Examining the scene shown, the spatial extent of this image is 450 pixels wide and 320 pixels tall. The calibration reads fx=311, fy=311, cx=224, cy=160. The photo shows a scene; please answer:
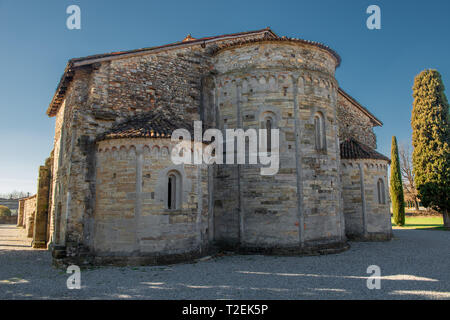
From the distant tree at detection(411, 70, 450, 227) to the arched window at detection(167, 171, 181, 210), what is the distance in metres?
20.8

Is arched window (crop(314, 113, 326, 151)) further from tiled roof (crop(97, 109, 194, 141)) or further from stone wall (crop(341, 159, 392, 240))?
tiled roof (crop(97, 109, 194, 141))

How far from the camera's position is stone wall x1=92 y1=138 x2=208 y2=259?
9.88m

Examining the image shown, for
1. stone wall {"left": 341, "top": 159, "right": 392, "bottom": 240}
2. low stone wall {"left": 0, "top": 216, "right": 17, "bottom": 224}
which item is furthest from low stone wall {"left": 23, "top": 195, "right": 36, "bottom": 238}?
stone wall {"left": 341, "top": 159, "right": 392, "bottom": 240}

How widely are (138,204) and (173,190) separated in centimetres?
129

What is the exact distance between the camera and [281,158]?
12.0 m

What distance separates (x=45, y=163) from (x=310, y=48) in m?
14.7

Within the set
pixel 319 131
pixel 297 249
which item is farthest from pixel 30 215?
pixel 319 131

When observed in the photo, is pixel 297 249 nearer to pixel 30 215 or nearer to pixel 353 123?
pixel 353 123

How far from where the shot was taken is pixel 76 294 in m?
6.89

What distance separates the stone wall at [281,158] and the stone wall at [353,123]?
20.2 feet

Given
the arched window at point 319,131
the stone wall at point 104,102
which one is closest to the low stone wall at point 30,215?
the stone wall at point 104,102

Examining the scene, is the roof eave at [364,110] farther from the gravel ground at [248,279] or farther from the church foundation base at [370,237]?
the gravel ground at [248,279]
